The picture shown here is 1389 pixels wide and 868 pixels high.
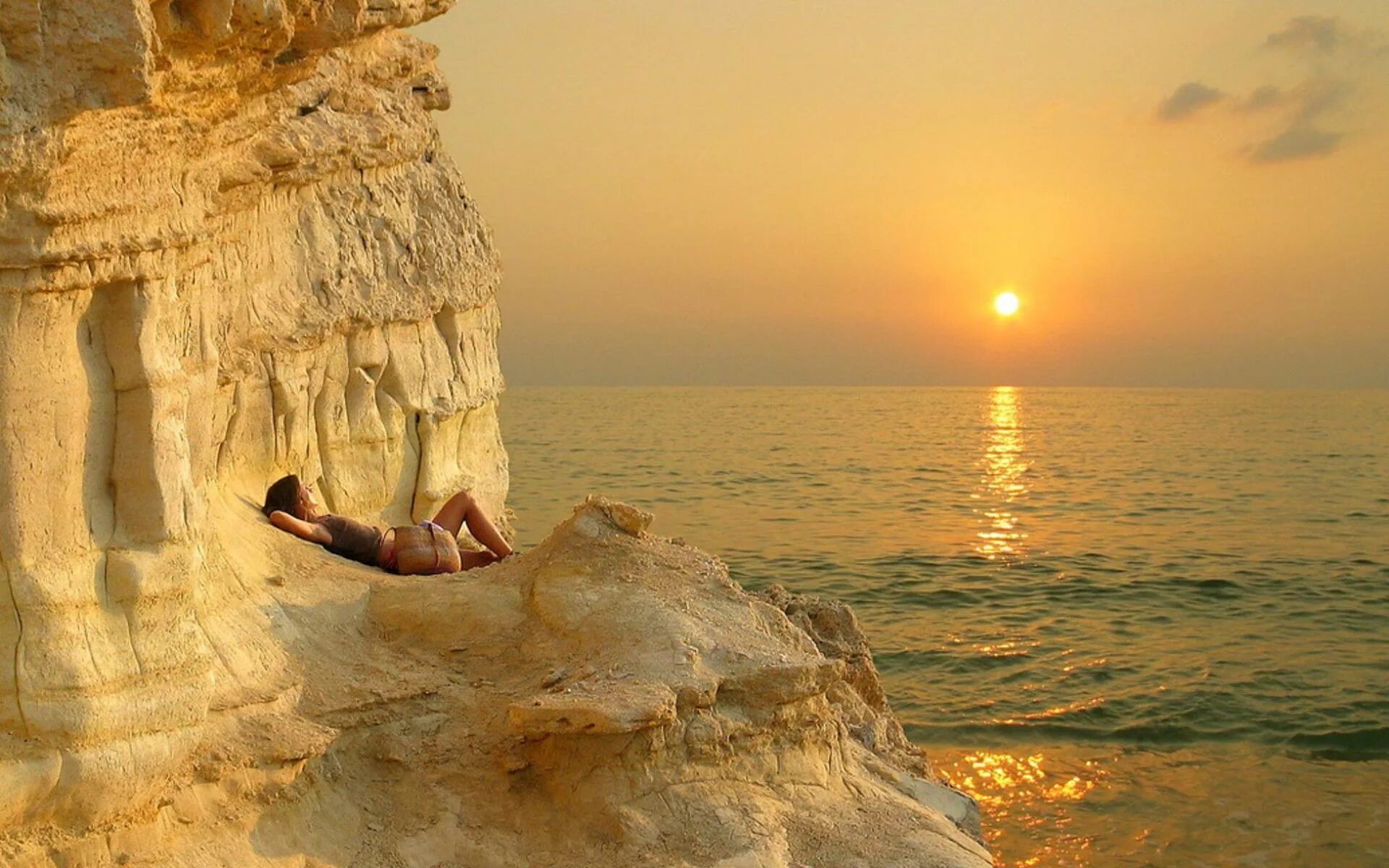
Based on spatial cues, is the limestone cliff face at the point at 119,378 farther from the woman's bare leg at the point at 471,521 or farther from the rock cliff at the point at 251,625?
the woman's bare leg at the point at 471,521

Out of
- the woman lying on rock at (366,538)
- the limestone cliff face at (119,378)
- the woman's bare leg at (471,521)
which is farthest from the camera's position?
the woman's bare leg at (471,521)

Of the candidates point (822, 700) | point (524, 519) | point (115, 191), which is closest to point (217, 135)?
point (115, 191)

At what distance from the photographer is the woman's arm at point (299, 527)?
6.46 metres

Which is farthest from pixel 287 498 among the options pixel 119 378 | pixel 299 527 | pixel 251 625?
pixel 119 378

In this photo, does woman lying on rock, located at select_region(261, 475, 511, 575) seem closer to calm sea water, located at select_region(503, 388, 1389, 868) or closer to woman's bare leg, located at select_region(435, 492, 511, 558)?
woman's bare leg, located at select_region(435, 492, 511, 558)

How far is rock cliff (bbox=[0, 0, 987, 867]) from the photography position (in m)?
3.96

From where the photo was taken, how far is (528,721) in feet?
15.9

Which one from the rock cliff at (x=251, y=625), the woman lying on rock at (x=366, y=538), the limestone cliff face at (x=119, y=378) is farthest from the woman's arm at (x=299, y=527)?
the limestone cliff face at (x=119, y=378)

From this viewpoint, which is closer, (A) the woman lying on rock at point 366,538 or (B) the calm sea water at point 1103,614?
(A) the woman lying on rock at point 366,538

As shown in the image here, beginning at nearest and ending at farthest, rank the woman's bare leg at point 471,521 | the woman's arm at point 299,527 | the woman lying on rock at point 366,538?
the woman's arm at point 299,527 → the woman lying on rock at point 366,538 → the woman's bare leg at point 471,521

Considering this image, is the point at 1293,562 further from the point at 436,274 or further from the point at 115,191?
the point at 115,191

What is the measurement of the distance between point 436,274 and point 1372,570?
15.1 m

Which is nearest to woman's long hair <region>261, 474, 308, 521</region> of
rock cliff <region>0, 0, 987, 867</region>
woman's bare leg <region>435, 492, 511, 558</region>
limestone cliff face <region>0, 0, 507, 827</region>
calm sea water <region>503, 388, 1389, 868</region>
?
rock cliff <region>0, 0, 987, 867</region>

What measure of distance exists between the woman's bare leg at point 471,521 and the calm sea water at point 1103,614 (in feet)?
12.5
